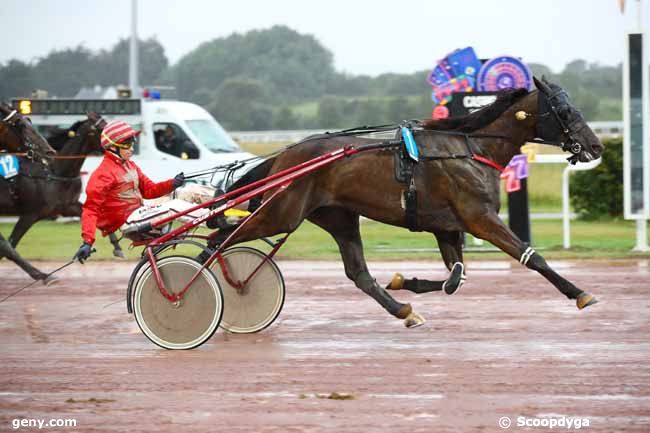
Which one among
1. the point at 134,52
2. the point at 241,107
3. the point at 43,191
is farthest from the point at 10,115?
the point at 241,107

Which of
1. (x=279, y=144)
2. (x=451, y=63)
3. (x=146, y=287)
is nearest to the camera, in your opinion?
(x=146, y=287)

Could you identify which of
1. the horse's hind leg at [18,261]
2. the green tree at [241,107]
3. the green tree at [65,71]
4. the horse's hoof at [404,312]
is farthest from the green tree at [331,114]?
the horse's hoof at [404,312]

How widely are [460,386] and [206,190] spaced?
8.38 ft

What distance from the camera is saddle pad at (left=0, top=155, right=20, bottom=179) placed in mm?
10701

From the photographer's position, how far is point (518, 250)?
21.2ft

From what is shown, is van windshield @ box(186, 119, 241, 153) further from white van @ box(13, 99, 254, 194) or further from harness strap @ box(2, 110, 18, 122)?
harness strap @ box(2, 110, 18, 122)

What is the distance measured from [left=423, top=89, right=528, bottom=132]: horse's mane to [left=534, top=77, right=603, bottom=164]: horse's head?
222 mm

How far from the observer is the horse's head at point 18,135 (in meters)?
10.1

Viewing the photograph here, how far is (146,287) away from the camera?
21.2 feet

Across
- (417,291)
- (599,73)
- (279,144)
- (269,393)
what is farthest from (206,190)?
(599,73)

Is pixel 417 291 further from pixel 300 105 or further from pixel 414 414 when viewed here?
pixel 300 105

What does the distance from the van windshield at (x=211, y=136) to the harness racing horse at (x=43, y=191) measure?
5829 millimetres

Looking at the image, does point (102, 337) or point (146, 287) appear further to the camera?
point (102, 337)

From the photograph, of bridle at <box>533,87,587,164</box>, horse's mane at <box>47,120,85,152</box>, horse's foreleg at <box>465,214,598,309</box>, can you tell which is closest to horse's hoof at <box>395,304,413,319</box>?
horse's foreleg at <box>465,214,598,309</box>
